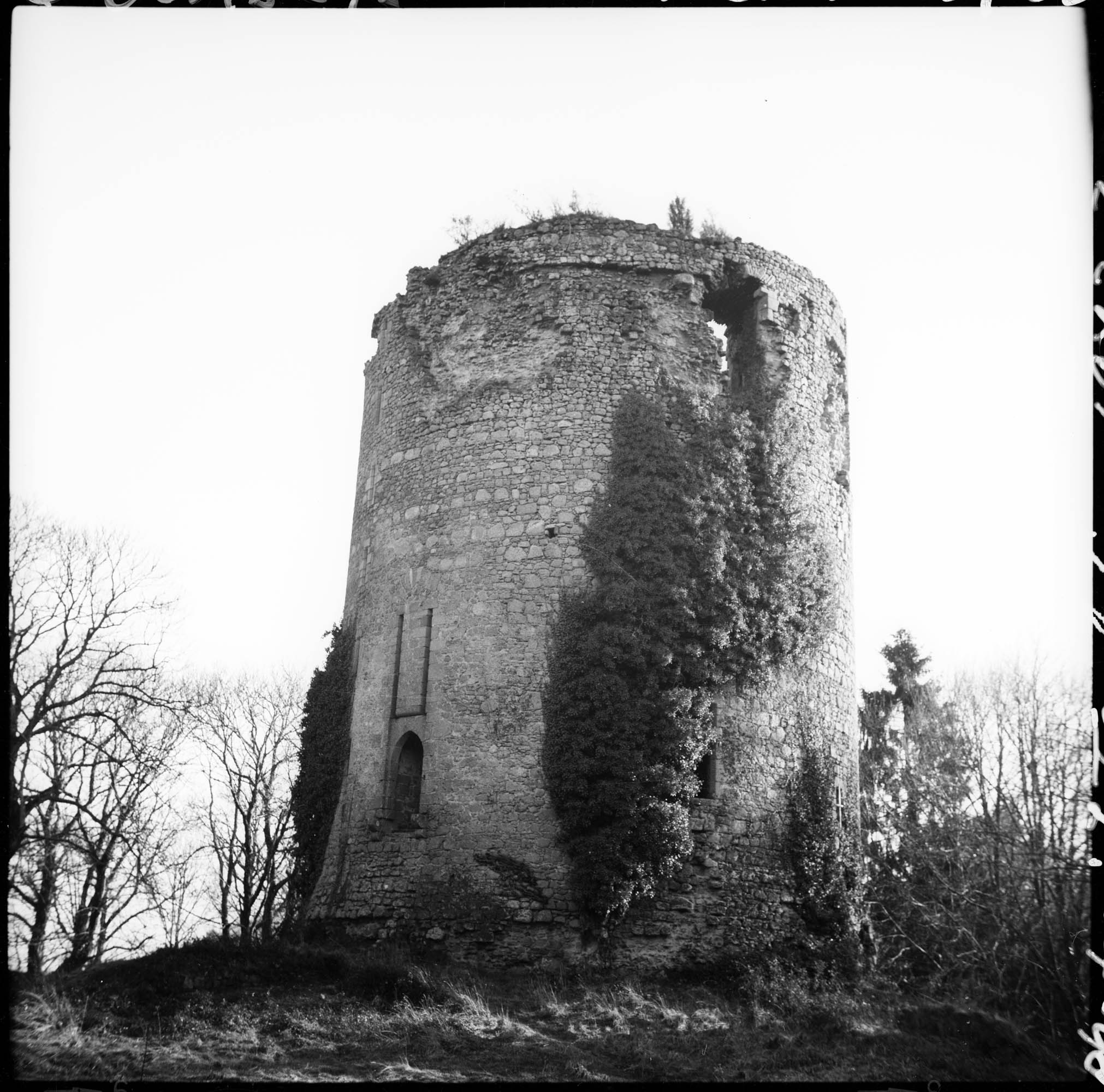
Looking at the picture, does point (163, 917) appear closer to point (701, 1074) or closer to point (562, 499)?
point (562, 499)

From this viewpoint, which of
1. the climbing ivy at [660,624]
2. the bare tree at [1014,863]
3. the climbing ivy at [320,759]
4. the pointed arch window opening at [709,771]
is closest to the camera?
the bare tree at [1014,863]

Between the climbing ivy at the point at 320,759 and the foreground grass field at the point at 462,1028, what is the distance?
8.78 ft

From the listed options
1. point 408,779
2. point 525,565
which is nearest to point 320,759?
point 408,779

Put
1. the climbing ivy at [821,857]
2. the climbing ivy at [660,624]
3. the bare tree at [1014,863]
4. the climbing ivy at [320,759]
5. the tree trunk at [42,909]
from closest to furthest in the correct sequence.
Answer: the bare tree at [1014,863] < the climbing ivy at [660,624] < the tree trunk at [42,909] < the climbing ivy at [821,857] < the climbing ivy at [320,759]

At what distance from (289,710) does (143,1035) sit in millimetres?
22007

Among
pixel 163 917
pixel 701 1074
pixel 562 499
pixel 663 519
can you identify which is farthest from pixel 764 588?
pixel 163 917

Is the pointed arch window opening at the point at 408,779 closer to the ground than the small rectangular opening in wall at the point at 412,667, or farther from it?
Answer: closer to the ground

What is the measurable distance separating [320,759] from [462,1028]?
616 centimetres

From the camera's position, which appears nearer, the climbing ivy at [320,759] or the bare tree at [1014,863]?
the bare tree at [1014,863]

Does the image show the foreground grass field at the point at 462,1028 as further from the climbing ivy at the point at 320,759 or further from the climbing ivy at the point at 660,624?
the climbing ivy at the point at 320,759

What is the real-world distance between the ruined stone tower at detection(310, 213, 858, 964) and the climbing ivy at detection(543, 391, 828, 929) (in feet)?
1.03

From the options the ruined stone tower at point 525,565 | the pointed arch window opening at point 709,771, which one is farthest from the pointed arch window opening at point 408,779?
the pointed arch window opening at point 709,771

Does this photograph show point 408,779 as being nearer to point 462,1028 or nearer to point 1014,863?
point 462,1028

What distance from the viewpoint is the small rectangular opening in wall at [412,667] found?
16250mm
